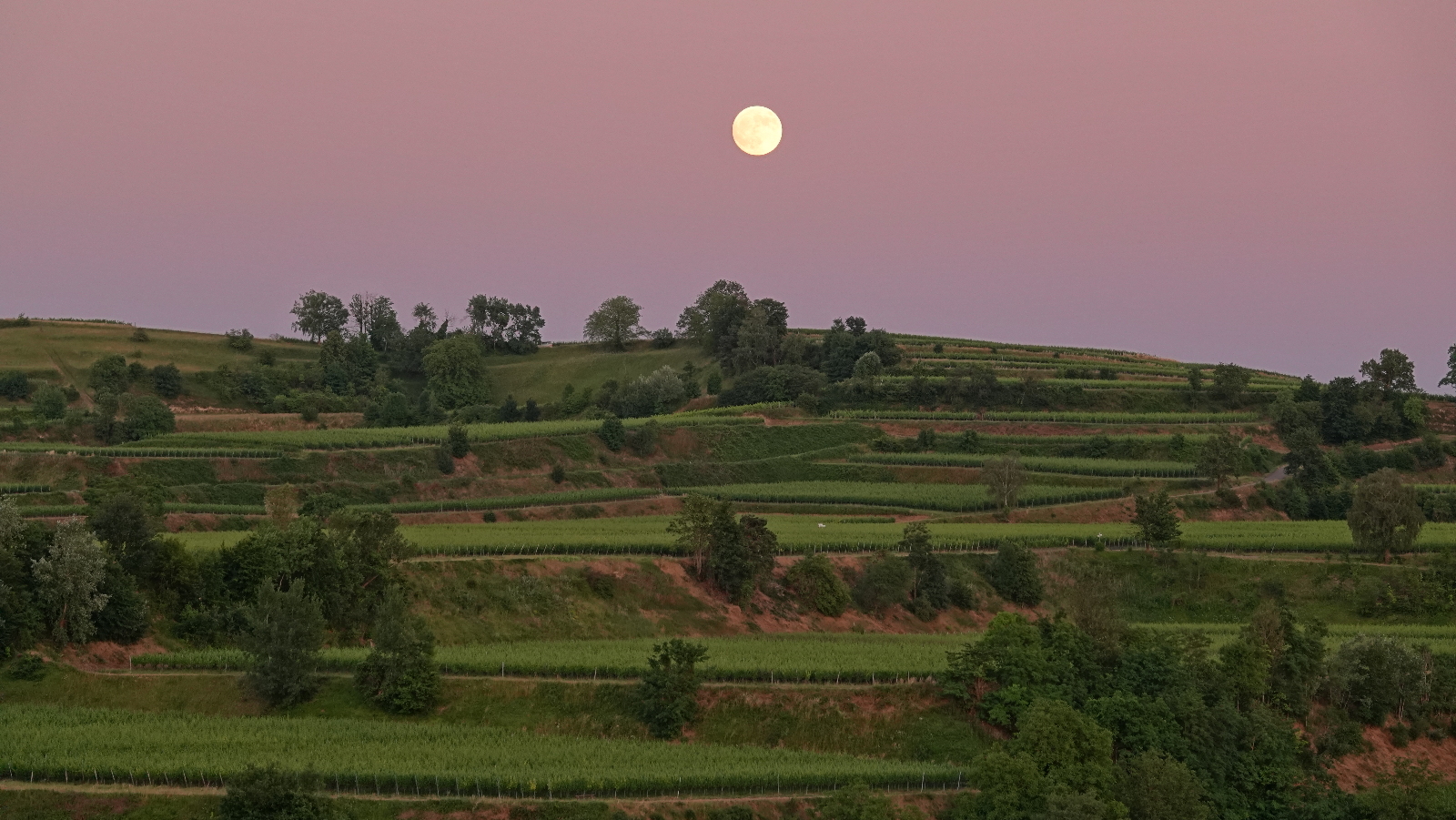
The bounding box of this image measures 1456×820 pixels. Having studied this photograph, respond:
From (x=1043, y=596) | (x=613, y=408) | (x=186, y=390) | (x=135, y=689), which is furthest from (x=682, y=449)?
(x=135, y=689)

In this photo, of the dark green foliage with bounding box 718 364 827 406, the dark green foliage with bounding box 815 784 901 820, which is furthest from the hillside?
the dark green foliage with bounding box 815 784 901 820

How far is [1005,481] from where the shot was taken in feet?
300

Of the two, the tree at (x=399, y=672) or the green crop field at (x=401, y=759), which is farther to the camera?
the tree at (x=399, y=672)

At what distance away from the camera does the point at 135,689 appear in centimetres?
5069

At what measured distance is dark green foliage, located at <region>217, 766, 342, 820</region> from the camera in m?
37.6

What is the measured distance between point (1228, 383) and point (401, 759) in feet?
341

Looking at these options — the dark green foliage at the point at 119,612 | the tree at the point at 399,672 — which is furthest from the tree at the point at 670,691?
the dark green foliage at the point at 119,612

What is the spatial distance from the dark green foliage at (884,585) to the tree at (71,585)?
1474 inches

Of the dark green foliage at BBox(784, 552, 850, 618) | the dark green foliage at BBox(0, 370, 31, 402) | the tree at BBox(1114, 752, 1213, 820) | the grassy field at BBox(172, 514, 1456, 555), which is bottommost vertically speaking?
the tree at BBox(1114, 752, 1213, 820)

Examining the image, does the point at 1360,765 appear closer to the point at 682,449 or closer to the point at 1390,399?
the point at 682,449

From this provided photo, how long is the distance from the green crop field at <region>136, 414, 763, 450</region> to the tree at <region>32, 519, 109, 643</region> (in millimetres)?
42116

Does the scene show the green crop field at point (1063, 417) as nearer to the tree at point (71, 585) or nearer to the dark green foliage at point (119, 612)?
the dark green foliage at point (119, 612)

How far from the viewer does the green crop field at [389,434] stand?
97000mm

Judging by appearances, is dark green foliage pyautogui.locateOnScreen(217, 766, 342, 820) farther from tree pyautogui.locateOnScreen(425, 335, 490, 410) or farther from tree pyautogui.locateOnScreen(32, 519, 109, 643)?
tree pyautogui.locateOnScreen(425, 335, 490, 410)
